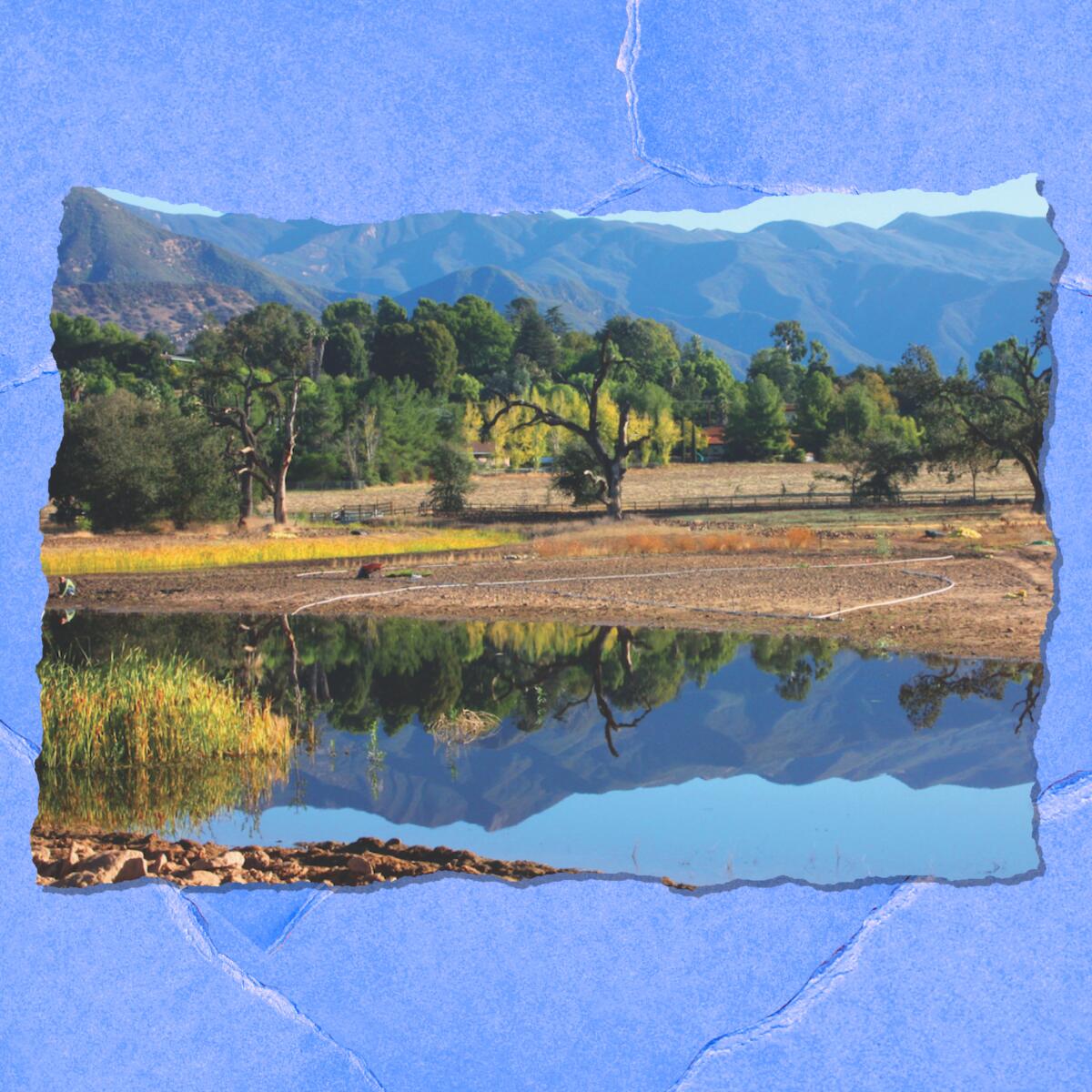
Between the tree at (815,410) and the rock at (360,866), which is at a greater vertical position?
the tree at (815,410)

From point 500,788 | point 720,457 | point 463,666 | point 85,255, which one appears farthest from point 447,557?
point 85,255

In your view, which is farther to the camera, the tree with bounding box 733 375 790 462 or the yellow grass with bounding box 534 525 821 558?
the yellow grass with bounding box 534 525 821 558

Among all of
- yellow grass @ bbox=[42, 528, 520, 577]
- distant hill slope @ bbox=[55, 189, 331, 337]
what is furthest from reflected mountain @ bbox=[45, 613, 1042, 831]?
yellow grass @ bbox=[42, 528, 520, 577]

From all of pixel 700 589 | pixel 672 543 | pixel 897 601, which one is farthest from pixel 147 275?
pixel 672 543

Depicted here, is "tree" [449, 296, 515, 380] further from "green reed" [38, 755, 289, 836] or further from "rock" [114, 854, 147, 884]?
"rock" [114, 854, 147, 884]

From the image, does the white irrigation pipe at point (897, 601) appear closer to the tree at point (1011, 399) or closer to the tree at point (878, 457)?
the tree at point (878, 457)

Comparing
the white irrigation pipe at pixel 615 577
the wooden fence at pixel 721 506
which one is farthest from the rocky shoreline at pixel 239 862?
the white irrigation pipe at pixel 615 577

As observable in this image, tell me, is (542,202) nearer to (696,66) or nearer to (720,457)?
(696,66)
